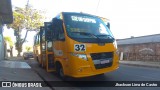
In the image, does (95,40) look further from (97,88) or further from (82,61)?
(97,88)

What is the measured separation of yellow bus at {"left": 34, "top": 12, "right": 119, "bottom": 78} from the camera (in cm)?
897

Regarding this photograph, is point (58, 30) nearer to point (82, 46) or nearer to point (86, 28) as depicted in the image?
point (86, 28)

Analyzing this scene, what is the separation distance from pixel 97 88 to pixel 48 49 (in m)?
3.84

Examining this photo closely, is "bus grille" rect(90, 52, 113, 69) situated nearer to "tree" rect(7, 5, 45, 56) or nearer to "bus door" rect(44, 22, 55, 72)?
"bus door" rect(44, 22, 55, 72)

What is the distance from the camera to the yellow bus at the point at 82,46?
897 cm

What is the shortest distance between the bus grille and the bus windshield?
54cm

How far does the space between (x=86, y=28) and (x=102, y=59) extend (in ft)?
4.65

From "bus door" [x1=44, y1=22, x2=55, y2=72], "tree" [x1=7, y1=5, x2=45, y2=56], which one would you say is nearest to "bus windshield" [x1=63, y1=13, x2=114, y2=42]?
"bus door" [x1=44, y1=22, x2=55, y2=72]

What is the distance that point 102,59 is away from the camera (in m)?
9.35

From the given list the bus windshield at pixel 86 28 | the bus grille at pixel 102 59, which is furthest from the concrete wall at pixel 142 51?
the bus grille at pixel 102 59

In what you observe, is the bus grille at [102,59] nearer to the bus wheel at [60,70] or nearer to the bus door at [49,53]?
the bus wheel at [60,70]

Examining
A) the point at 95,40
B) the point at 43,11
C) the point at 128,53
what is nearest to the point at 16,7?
the point at 43,11

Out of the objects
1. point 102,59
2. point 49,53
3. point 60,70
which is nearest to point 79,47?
point 102,59

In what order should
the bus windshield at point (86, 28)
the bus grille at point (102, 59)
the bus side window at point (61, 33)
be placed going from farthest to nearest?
1. the bus side window at point (61, 33)
2. the bus windshield at point (86, 28)
3. the bus grille at point (102, 59)
